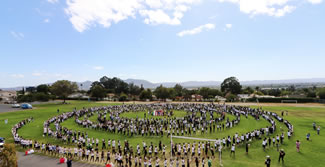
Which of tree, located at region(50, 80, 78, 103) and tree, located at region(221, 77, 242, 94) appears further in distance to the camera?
tree, located at region(221, 77, 242, 94)

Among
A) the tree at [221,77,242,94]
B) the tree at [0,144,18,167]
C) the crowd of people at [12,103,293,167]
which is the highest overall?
the tree at [221,77,242,94]

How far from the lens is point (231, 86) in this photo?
288ft

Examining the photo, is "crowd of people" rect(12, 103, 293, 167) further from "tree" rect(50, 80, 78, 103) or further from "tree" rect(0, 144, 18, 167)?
"tree" rect(50, 80, 78, 103)

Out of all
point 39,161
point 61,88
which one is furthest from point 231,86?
point 39,161

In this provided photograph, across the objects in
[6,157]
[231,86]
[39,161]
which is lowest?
[39,161]

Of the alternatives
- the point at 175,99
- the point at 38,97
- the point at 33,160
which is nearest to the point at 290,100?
the point at 175,99

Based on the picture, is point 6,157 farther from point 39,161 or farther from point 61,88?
point 61,88

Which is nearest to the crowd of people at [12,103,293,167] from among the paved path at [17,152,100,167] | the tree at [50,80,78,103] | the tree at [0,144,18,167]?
the paved path at [17,152,100,167]

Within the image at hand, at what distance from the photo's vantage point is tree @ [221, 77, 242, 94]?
3423 inches

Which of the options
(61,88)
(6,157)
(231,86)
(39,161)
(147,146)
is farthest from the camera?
(231,86)

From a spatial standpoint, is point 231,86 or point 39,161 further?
point 231,86

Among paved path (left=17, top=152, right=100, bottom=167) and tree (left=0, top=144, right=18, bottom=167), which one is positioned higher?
tree (left=0, top=144, right=18, bottom=167)

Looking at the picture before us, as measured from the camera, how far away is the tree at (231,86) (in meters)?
86.9

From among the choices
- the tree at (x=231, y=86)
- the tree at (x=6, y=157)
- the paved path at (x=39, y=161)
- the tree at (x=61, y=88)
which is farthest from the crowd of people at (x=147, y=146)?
the tree at (x=231, y=86)
